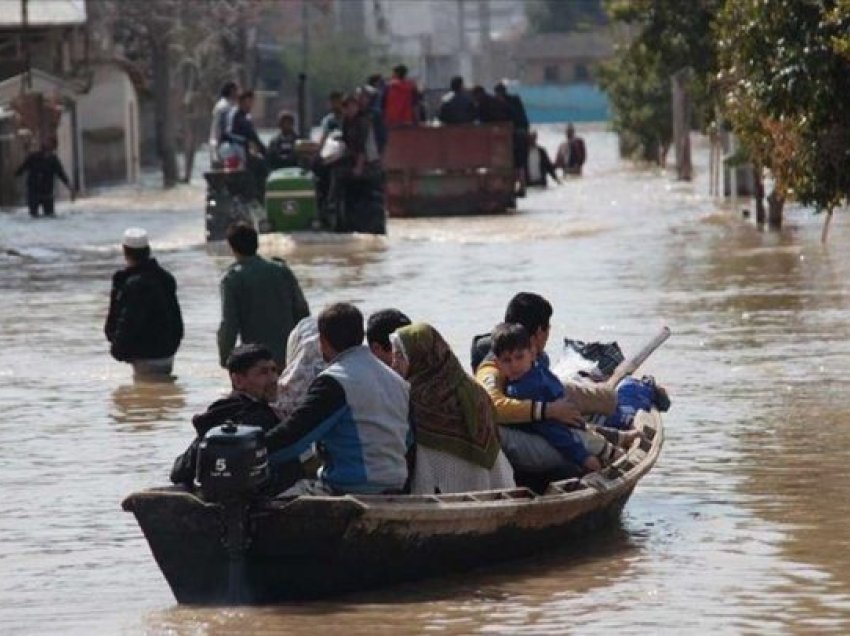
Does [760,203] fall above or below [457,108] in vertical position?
below

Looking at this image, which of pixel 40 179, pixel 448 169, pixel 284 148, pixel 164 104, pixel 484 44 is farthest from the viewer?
pixel 484 44

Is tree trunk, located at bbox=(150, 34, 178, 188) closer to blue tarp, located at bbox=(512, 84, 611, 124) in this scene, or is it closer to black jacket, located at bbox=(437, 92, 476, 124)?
black jacket, located at bbox=(437, 92, 476, 124)

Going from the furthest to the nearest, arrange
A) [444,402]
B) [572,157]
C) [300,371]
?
[572,157]
[300,371]
[444,402]

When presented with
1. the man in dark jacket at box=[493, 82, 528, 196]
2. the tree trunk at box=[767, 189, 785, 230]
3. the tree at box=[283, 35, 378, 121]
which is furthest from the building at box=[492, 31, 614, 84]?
the tree trunk at box=[767, 189, 785, 230]

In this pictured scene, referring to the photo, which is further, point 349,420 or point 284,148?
point 284,148

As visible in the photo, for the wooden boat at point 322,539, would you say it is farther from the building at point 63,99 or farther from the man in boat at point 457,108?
the building at point 63,99

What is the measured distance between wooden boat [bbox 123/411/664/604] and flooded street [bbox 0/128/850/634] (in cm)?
10

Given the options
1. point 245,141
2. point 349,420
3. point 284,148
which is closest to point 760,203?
point 284,148

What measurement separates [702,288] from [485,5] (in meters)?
130

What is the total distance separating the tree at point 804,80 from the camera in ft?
67.5

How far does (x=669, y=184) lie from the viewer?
177 feet

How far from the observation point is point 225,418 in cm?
1195

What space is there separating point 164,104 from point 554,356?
4364cm

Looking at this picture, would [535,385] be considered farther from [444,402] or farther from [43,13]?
[43,13]
